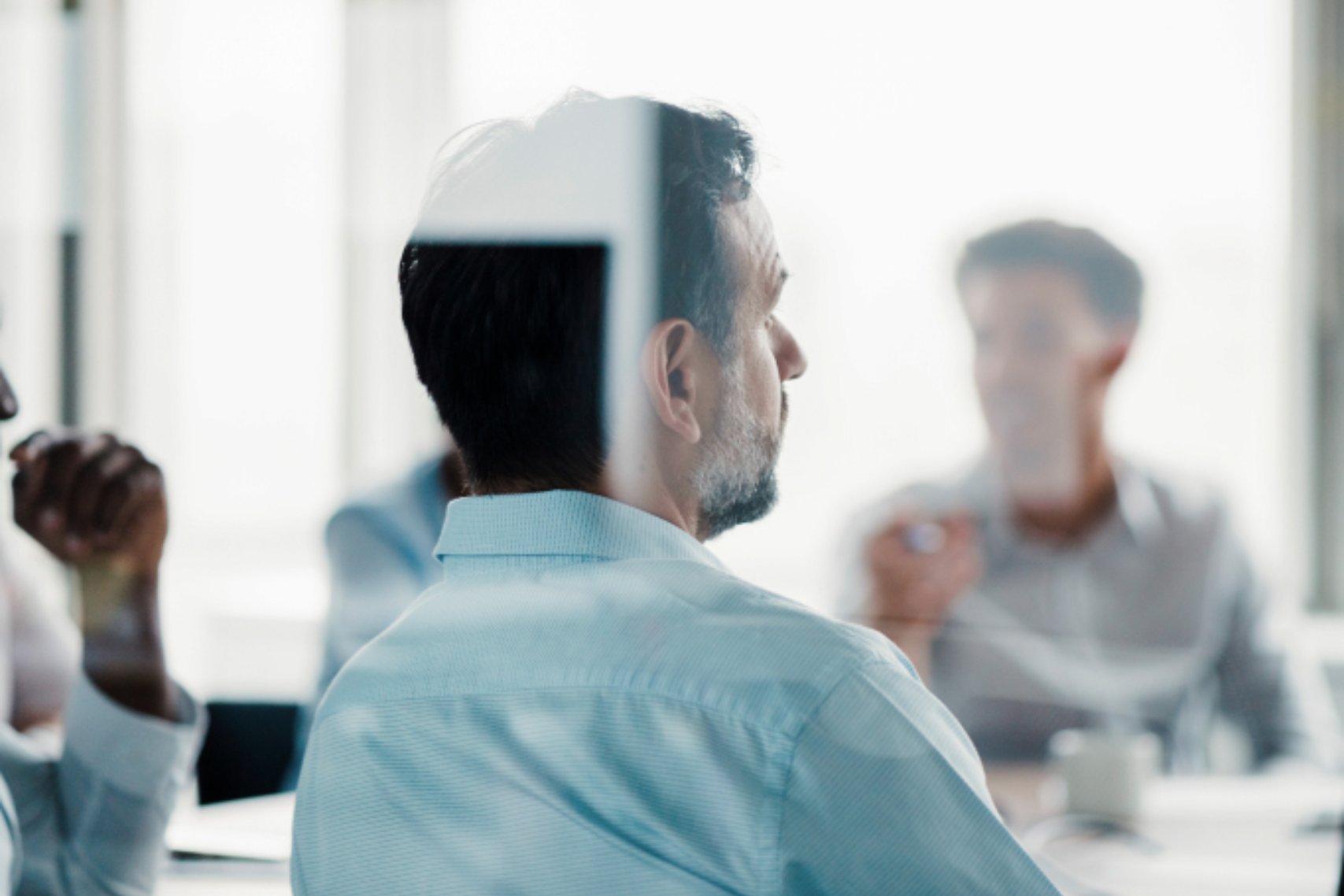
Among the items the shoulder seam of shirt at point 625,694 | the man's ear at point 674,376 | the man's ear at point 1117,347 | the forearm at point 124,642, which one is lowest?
the forearm at point 124,642

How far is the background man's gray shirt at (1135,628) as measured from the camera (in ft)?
5.52

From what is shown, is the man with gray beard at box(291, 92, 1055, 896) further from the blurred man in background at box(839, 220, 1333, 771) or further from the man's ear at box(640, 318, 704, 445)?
the blurred man in background at box(839, 220, 1333, 771)

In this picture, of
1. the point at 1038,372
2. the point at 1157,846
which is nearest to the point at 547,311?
the point at 1157,846

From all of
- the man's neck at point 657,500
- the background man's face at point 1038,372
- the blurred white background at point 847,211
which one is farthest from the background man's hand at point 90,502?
the background man's face at point 1038,372

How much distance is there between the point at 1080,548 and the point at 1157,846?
0.73 metres

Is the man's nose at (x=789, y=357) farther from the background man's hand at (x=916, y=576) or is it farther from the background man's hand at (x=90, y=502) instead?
the background man's hand at (x=916, y=576)

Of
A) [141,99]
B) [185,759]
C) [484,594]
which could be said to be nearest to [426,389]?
[484,594]

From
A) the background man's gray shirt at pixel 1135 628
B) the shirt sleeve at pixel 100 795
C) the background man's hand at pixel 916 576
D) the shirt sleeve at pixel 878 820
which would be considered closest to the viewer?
the shirt sleeve at pixel 878 820

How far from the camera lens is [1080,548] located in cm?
187

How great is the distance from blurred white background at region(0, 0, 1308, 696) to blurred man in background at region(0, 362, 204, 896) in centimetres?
116

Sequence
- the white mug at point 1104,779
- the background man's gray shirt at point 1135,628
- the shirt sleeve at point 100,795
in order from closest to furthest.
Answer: the shirt sleeve at point 100,795
the white mug at point 1104,779
the background man's gray shirt at point 1135,628

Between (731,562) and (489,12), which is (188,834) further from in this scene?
(489,12)

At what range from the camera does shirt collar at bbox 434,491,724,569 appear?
2.19 ft

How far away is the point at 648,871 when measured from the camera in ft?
1.94
